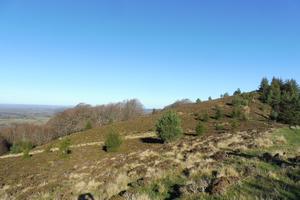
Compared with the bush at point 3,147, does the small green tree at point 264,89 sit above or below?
above

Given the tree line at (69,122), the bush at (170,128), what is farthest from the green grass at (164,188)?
the tree line at (69,122)

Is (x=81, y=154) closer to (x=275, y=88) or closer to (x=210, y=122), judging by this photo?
(x=210, y=122)

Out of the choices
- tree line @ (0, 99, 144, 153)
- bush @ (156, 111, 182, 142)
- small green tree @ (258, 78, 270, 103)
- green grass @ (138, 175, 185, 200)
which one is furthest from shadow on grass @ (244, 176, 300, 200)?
tree line @ (0, 99, 144, 153)

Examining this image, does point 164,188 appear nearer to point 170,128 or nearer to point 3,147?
point 170,128

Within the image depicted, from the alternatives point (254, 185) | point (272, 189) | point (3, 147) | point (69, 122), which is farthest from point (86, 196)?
point (69, 122)

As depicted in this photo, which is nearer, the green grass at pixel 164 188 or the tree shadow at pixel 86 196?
the green grass at pixel 164 188

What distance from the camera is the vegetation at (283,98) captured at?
126 feet

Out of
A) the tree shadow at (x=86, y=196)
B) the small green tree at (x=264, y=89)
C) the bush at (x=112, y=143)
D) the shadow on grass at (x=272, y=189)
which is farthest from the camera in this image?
the small green tree at (x=264, y=89)

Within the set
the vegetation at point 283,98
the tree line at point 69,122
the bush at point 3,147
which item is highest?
the vegetation at point 283,98

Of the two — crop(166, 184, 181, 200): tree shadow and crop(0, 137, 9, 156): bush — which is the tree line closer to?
crop(0, 137, 9, 156): bush

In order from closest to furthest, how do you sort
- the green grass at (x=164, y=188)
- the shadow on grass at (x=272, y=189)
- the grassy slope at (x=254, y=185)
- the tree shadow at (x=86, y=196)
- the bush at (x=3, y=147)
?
the shadow on grass at (x=272, y=189)
the grassy slope at (x=254, y=185)
the green grass at (x=164, y=188)
the tree shadow at (x=86, y=196)
the bush at (x=3, y=147)

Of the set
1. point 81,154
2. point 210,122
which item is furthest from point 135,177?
point 210,122

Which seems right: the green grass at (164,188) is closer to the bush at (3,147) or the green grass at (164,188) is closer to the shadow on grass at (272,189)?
the shadow on grass at (272,189)

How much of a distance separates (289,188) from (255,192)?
80 cm
